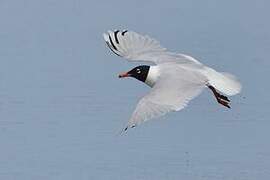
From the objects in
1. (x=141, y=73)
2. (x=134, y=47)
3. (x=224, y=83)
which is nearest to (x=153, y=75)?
(x=141, y=73)

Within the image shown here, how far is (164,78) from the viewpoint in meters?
5.63

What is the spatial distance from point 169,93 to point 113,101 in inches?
72.7

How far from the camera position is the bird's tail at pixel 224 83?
5784 mm

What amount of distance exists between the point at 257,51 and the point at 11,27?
203cm

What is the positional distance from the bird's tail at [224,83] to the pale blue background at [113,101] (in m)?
0.44

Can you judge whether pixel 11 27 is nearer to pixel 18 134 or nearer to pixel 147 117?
pixel 18 134

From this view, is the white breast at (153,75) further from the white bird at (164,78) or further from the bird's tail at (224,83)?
the bird's tail at (224,83)

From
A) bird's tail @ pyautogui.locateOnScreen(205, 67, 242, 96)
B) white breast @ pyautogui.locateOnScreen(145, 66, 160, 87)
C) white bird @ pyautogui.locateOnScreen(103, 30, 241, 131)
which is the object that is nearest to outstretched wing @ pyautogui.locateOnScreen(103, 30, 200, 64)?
white bird @ pyautogui.locateOnScreen(103, 30, 241, 131)

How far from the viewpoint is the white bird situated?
499 cm

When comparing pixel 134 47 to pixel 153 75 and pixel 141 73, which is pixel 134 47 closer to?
pixel 141 73

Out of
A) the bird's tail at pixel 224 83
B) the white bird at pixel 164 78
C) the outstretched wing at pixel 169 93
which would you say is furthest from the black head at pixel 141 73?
the bird's tail at pixel 224 83

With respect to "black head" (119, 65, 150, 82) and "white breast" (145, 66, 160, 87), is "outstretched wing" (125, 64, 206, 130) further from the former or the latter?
"black head" (119, 65, 150, 82)

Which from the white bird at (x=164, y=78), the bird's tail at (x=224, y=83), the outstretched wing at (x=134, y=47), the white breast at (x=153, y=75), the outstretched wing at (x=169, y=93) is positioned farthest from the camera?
the outstretched wing at (x=134, y=47)

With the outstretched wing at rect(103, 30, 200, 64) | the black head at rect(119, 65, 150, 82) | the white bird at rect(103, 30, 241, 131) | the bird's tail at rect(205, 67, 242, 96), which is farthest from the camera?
the outstretched wing at rect(103, 30, 200, 64)
